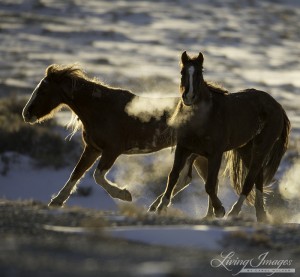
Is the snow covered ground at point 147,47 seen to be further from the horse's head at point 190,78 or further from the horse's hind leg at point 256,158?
the horse's head at point 190,78

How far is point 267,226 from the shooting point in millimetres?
11570

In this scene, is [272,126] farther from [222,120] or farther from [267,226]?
[267,226]

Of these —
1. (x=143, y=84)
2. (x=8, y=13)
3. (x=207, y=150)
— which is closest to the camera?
(x=207, y=150)

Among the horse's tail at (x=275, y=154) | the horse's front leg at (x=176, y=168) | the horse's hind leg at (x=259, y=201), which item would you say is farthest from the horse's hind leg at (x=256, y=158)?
the horse's front leg at (x=176, y=168)

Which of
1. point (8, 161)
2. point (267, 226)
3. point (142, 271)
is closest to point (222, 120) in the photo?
point (267, 226)

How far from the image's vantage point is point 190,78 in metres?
13.1

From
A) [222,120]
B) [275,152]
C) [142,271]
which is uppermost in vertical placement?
[142,271]

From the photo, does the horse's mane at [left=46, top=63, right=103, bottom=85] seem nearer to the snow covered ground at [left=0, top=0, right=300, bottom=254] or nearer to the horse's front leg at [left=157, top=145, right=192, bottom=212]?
the horse's front leg at [left=157, top=145, right=192, bottom=212]

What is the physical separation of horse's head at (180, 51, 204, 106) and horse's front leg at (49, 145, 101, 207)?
88.5 inches

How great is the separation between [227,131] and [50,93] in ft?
9.22

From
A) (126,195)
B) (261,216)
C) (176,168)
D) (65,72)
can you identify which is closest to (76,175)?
(126,195)

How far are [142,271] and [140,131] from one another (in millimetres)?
7852

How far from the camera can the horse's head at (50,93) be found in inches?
600

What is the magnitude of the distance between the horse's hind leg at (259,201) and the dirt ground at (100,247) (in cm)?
256
